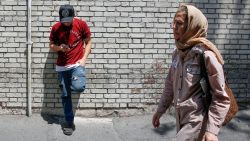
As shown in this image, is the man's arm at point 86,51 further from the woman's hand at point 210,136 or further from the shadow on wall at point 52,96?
the woman's hand at point 210,136

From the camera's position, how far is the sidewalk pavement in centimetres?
532

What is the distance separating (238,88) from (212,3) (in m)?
1.23

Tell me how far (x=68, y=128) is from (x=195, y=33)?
2.88 metres

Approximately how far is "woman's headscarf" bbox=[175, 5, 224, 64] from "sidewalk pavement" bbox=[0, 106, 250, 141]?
252cm

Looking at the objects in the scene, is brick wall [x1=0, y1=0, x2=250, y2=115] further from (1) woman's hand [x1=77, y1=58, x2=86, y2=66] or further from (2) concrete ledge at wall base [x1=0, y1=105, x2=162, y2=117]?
(1) woman's hand [x1=77, y1=58, x2=86, y2=66]

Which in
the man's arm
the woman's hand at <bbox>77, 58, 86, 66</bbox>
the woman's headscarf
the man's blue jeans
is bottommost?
the man's blue jeans

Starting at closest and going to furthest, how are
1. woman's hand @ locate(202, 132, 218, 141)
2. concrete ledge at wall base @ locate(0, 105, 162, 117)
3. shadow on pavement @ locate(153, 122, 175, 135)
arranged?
woman's hand @ locate(202, 132, 218, 141), shadow on pavement @ locate(153, 122, 175, 135), concrete ledge at wall base @ locate(0, 105, 162, 117)

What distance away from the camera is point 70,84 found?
5.39 metres

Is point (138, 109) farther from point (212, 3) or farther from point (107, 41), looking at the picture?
point (212, 3)

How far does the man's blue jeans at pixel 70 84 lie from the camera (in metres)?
5.30

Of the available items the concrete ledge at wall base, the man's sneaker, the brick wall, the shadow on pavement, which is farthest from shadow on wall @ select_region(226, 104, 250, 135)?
the man's sneaker

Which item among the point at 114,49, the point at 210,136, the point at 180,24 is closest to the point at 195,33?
the point at 180,24

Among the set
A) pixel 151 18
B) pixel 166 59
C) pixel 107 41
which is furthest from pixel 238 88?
pixel 107 41

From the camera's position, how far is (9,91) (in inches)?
227
